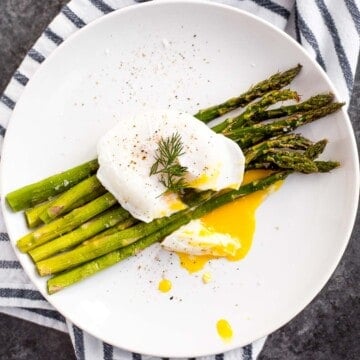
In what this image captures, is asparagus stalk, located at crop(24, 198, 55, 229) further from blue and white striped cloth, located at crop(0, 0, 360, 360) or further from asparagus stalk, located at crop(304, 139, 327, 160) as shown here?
asparagus stalk, located at crop(304, 139, 327, 160)

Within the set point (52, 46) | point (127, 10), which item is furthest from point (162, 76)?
point (52, 46)

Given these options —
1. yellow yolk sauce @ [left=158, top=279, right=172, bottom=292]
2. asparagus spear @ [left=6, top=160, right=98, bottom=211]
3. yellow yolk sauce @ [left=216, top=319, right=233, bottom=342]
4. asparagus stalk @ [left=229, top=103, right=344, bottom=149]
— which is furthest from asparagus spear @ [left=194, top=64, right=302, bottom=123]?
yellow yolk sauce @ [left=216, top=319, right=233, bottom=342]

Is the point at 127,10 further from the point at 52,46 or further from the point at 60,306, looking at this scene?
the point at 60,306

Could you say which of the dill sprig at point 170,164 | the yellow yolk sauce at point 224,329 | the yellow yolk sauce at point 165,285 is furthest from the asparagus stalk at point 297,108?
the yellow yolk sauce at point 224,329

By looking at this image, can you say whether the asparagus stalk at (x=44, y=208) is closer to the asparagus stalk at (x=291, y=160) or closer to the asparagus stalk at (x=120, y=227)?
the asparagus stalk at (x=120, y=227)

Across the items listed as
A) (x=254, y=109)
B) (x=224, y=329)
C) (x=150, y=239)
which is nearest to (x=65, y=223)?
(x=150, y=239)

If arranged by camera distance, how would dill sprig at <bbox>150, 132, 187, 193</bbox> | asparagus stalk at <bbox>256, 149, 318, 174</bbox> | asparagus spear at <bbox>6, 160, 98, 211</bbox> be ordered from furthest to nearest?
1. asparagus spear at <bbox>6, 160, 98, 211</bbox>
2. asparagus stalk at <bbox>256, 149, 318, 174</bbox>
3. dill sprig at <bbox>150, 132, 187, 193</bbox>

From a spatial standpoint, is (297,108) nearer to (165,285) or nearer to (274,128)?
(274,128)
